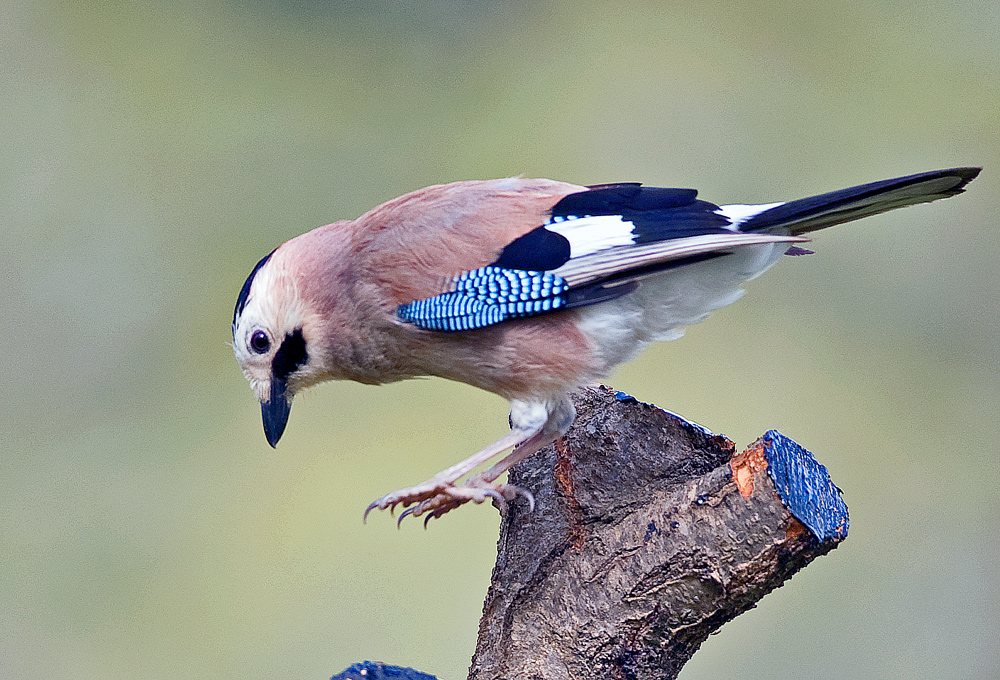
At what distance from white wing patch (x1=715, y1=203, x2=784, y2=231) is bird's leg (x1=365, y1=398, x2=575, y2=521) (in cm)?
52

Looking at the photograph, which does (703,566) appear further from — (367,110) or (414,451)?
(367,110)

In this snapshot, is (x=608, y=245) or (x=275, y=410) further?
(x=275, y=410)

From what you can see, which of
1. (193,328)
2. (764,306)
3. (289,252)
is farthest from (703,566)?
(193,328)

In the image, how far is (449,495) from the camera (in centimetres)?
216

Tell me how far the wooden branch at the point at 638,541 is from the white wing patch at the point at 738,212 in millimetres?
423

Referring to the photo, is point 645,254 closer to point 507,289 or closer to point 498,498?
point 507,289

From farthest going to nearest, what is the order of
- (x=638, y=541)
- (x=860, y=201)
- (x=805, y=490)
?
(x=860, y=201), (x=638, y=541), (x=805, y=490)

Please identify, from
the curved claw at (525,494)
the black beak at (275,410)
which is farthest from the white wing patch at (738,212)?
the black beak at (275,410)

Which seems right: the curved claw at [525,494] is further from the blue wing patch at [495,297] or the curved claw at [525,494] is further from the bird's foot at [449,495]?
the blue wing patch at [495,297]

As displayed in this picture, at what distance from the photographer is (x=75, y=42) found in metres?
4.30

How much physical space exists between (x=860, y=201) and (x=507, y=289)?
0.73m

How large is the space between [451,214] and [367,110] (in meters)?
2.51

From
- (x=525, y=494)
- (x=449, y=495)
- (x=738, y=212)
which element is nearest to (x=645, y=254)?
(x=738, y=212)

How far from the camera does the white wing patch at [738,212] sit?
2.12 m
